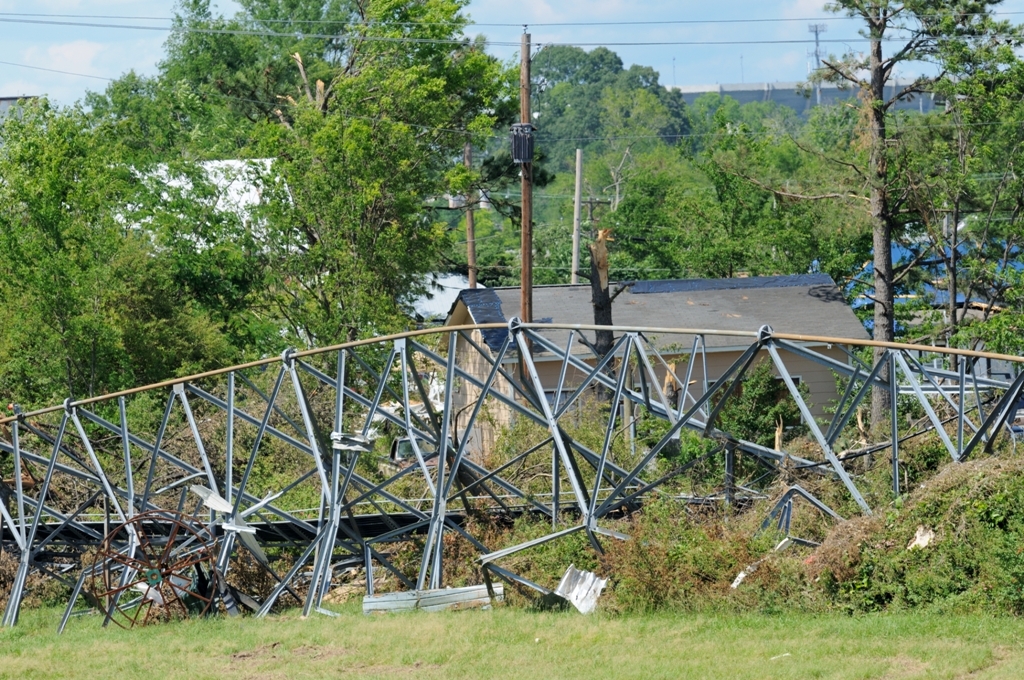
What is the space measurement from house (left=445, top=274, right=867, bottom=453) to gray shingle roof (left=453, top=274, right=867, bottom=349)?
3 centimetres

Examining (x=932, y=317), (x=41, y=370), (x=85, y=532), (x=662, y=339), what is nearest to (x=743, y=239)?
(x=932, y=317)

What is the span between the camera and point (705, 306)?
33.1m

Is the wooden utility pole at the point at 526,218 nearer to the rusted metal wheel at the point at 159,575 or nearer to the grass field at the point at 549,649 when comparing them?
the rusted metal wheel at the point at 159,575

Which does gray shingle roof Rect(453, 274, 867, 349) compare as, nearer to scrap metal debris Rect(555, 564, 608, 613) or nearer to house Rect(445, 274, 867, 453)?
house Rect(445, 274, 867, 453)

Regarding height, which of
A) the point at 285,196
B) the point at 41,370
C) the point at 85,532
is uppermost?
the point at 285,196

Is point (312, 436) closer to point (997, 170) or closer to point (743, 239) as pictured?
point (997, 170)

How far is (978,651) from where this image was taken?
1208cm

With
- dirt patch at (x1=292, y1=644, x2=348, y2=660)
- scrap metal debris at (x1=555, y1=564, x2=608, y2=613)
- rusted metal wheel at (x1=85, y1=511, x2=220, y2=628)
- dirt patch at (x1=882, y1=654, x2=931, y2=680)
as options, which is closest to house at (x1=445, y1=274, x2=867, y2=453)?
rusted metal wheel at (x1=85, y1=511, x2=220, y2=628)

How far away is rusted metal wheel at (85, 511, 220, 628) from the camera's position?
1836 centimetres

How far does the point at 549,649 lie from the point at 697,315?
1950cm

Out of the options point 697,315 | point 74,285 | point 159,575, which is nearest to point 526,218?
point 697,315

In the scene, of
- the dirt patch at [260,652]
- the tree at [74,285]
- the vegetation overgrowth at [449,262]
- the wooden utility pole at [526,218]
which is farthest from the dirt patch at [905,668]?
the tree at [74,285]

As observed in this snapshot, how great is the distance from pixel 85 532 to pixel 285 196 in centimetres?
1356

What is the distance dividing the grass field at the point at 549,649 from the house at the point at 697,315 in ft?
47.4
